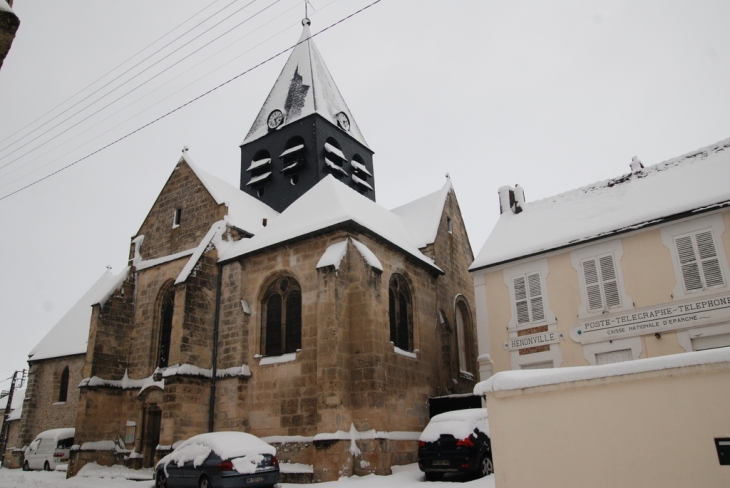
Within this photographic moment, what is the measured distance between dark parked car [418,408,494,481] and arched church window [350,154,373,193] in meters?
14.8

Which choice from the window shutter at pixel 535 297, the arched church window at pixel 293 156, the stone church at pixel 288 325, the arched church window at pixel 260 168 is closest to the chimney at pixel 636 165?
the window shutter at pixel 535 297

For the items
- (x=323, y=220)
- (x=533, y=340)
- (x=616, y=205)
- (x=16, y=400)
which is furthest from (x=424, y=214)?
(x=16, y=400)

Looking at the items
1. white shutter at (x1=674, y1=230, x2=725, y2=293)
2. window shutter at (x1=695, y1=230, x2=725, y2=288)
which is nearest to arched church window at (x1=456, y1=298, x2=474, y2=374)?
white shutter at (x1=674, y1=230, x2=725, y2=293)

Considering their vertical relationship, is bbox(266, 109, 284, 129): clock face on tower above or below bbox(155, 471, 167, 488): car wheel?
above

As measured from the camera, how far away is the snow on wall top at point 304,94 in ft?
83.5

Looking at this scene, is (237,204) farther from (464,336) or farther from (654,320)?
(654,320)

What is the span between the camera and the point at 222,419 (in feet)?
54.0

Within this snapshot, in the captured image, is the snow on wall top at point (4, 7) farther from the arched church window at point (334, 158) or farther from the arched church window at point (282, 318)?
the arched church window at point (334, 158)

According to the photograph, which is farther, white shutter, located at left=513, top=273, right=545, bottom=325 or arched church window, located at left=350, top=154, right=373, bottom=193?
arched church window, located at left=350, top=154, right=373, bottom=193

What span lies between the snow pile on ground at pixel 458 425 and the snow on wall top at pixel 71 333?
19153 mm

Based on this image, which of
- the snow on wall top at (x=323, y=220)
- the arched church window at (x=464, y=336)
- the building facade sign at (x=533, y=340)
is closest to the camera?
the building facade sign at (x=533, y=340)

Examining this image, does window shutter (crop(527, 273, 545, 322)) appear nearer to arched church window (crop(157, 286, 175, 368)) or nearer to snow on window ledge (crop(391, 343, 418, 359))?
snow on window ledge (crop(391, 343, 418, 359))

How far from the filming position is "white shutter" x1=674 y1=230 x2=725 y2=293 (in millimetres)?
13102

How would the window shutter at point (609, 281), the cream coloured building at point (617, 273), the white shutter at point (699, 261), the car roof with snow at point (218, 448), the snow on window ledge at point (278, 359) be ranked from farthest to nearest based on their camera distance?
the snow on window ledge at point (278, 359)
the window shutter at point (609, 281)
the cream coloured building at point (617, 273)
the white shutter at point (699, 261)
the car roof with snow at point (218, 448)
